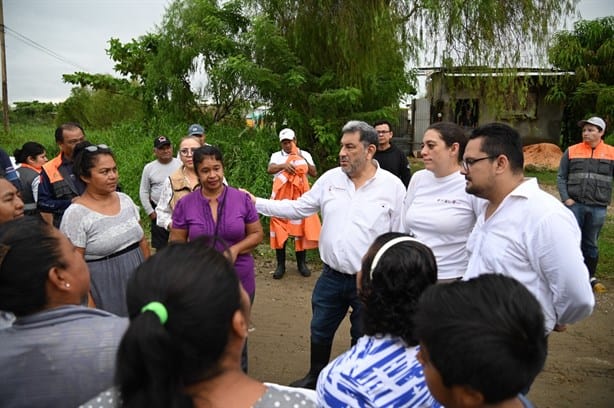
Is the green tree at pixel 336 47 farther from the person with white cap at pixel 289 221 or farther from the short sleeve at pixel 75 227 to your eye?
the short sleeve at pixel 75 227

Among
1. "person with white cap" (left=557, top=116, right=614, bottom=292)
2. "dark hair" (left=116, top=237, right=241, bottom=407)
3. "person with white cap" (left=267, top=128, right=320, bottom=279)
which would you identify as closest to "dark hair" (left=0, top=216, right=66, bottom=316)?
"dark hair" (left=116, top=237, right=241, bottom=407)

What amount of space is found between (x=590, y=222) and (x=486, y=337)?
553 centimetres

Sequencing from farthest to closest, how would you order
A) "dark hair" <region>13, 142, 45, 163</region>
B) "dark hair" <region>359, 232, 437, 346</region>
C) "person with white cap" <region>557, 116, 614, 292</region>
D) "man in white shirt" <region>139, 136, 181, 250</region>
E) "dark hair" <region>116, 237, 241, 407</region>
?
1. "person with white cap" <region>557, 116, 614, 292</region>
2. "dark hair" <region>13, 142, 45, 163</region>
3. "man in white shirt" <region>139, 136, 181, 250</region>
4. "dark hair" <region>359, 232, 437, 346</region>
5. "dark hair" <region>116, 237, 241, 407</region>

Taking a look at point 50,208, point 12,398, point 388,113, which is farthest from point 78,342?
point 388,113

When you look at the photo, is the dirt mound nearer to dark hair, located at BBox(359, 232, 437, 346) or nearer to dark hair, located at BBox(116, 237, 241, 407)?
dark hair, located at BBox(359, 232, 437, 346)

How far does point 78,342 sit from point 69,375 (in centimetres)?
10

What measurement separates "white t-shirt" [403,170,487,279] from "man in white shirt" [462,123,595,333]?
356 millimetres

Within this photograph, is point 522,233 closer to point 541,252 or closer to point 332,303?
point 541,252

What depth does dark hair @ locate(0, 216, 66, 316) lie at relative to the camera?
1.52 metres

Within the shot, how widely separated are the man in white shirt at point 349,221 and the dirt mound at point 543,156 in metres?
13.7

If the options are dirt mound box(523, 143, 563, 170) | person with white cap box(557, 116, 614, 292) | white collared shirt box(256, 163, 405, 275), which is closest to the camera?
white collared shirt box(256, 163, 405, 275)

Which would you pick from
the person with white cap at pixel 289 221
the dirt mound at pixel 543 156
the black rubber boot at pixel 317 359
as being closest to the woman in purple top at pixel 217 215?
the black rubber boot at pixel 317 359

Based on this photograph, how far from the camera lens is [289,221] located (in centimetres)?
599

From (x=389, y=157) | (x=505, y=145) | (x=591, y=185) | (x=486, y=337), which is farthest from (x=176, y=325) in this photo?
(x=591, y=185)
